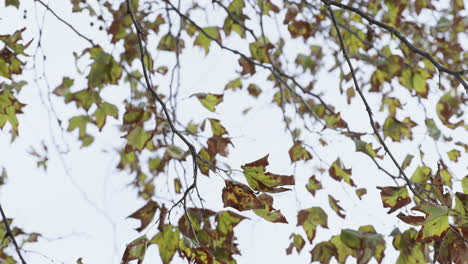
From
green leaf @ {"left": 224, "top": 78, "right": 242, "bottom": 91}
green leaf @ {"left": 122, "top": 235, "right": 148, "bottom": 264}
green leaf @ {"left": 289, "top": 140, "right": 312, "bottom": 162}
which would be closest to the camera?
green leaf @ {"left": 122, "top": 235, "right": 148, "bottom": 264}

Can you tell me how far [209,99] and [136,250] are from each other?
0.46 meters

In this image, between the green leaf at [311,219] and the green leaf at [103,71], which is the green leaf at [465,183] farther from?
the green leaf at [103,71]

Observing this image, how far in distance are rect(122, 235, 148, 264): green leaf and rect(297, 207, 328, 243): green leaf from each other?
65 centimetres

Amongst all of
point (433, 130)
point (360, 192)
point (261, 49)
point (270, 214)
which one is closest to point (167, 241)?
point (270, 214)

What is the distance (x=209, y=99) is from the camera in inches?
41.9

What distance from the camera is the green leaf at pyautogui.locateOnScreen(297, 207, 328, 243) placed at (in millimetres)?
1277

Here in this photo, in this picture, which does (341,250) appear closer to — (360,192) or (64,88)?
(360,192)

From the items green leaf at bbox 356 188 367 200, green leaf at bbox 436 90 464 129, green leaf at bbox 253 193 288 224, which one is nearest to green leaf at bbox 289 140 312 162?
green leaf at bbox 356 188 367 200

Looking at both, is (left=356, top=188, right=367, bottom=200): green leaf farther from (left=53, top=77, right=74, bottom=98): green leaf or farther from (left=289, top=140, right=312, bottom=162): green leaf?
(left=53, top=77, right=74, bottom=98): green leaf

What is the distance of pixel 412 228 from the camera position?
40.1 inches

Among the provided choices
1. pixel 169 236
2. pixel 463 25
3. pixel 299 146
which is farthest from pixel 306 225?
pixel 463 25

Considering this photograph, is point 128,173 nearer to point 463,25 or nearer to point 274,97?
point 274,97

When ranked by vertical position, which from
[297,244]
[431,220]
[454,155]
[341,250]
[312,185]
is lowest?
[431,220]

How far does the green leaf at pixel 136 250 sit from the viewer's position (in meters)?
0.72
